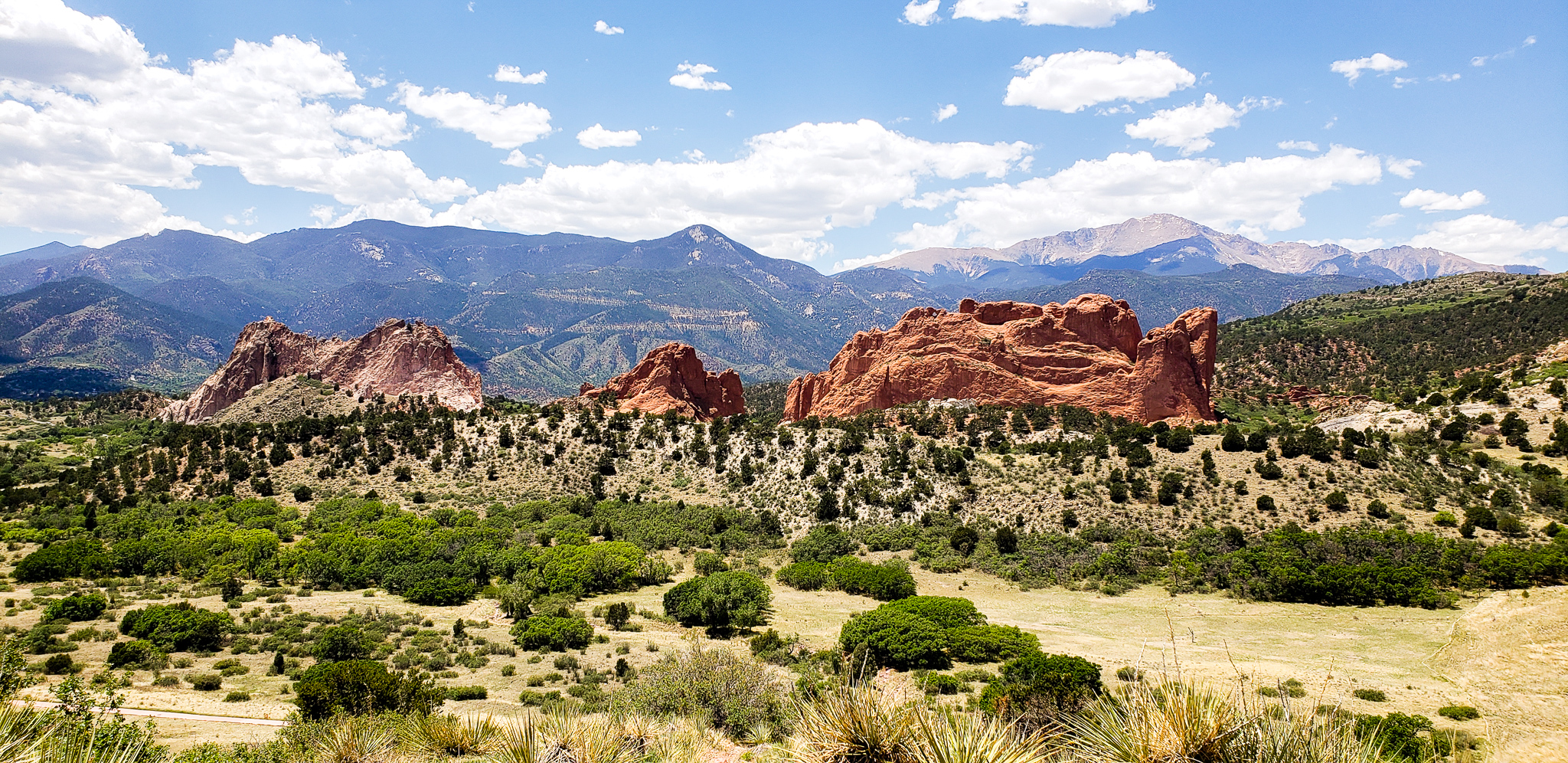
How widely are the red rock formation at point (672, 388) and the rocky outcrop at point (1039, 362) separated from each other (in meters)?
13.3

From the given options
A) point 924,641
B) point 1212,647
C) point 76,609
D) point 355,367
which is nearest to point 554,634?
point 924,641

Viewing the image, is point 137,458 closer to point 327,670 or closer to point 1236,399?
point 327,670

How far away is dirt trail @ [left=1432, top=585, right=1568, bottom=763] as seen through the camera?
11617 millimetres

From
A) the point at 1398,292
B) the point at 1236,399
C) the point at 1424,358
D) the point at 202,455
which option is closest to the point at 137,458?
the point at 202,455

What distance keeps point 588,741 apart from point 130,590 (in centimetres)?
3751

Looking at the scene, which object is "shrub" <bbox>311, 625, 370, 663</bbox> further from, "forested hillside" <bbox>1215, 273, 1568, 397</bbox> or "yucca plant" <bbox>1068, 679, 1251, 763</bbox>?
"forested hillside" <bbox>1215, 273, 1568, 397</bbox>

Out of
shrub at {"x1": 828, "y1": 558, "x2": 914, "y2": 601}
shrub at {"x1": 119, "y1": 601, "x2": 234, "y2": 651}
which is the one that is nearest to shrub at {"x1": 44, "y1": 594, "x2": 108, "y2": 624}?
shrub at {"x1": 119, "y1": 601, "x2": 234, "y2": 651}

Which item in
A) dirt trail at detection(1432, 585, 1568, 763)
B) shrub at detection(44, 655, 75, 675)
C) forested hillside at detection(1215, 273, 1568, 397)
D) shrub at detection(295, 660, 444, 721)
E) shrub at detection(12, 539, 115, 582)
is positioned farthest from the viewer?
forested hillside at detection(1215, 273, 1568, 397)

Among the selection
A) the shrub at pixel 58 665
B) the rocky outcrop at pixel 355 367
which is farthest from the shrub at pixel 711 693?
the rocky outcrop at pixel 355 367

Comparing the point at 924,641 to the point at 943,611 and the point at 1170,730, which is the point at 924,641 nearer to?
the point at 943,611

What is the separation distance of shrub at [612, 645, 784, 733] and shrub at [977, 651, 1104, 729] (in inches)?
222

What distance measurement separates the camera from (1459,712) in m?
15.6

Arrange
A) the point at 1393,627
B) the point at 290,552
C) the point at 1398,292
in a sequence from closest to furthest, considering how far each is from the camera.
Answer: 1. the point at 1393,627
2. the point at 290,552
3. the point at 1398,292

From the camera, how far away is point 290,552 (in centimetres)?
3878
